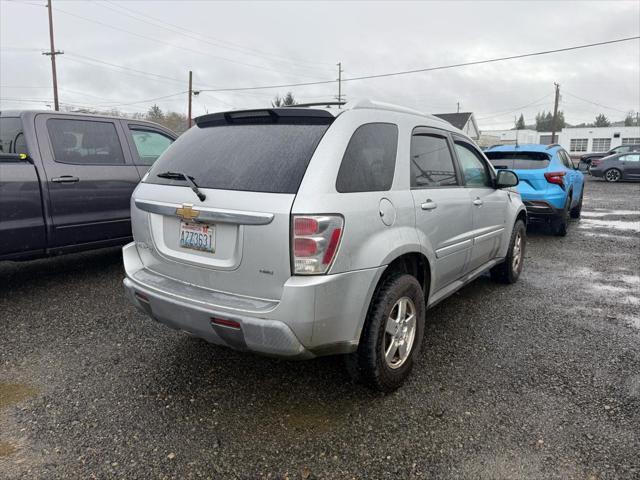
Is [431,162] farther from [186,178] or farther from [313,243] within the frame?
[186,178]

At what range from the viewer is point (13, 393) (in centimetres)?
283

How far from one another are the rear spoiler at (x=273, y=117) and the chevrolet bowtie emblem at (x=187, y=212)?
0.68 metres

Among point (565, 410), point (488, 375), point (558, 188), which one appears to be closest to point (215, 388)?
point (488, 375)

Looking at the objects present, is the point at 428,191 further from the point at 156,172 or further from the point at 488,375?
the point at 156,172

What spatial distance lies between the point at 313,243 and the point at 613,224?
387 inches

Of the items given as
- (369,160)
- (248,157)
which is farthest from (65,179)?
(369,160)

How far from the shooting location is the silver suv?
225 cm

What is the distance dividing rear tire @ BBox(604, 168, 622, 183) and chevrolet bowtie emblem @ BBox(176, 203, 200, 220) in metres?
22.6

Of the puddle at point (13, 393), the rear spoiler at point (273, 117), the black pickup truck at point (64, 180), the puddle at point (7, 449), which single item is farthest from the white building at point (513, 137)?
the puddle at point (7, 449)

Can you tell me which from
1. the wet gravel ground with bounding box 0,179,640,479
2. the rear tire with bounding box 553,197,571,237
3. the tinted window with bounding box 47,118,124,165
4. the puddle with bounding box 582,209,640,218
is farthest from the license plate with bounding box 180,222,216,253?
the puddle with bounding box 582,209,640,218

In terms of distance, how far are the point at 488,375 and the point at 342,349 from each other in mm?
1285

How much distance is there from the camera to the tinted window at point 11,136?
446cm

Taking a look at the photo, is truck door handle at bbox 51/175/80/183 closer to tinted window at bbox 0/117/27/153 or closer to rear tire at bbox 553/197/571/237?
tinted window at bbox 0/117/27/153

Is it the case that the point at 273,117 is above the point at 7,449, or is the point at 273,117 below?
above
